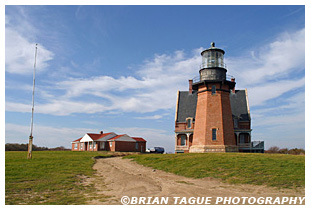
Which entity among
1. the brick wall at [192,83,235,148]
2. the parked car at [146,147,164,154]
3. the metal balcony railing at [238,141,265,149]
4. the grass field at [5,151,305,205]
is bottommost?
the parked car at [146,147,164,154]

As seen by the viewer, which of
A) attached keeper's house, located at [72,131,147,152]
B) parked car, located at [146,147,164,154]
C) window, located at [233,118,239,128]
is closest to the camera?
window, located at [233,118,239,128]

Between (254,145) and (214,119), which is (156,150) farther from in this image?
(214,119)

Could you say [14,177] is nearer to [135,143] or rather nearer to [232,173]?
[232,173]

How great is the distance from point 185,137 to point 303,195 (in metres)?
26.6

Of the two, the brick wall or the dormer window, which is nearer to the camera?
the brick wall

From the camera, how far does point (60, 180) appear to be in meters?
12.1

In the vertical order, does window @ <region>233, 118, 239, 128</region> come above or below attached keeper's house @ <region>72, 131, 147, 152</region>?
above

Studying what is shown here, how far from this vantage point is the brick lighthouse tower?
26.9 m

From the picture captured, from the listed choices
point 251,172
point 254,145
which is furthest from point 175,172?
point 254,145

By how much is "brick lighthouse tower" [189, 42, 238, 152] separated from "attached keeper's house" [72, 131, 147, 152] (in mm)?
18657

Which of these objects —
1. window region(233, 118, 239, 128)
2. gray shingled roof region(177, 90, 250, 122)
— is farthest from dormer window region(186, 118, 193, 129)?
window region(233, 118, 239, 128)

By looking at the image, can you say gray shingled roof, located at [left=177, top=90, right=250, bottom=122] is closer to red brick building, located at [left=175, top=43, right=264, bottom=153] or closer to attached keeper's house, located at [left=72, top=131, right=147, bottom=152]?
red brick building, located at [left=175, top=43, right=264, bottom=153]

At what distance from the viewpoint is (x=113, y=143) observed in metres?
43.6

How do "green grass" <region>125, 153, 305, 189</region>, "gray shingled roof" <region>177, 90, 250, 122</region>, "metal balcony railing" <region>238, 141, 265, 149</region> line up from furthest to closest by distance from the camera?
1. "gray shingled roof" <region>177, 90, 250, 122</region>
2. "metal balcony railing" <region>238, 141, 265, 149</region>
3. "green grass" <region>125, 153, 305, 189</region>
